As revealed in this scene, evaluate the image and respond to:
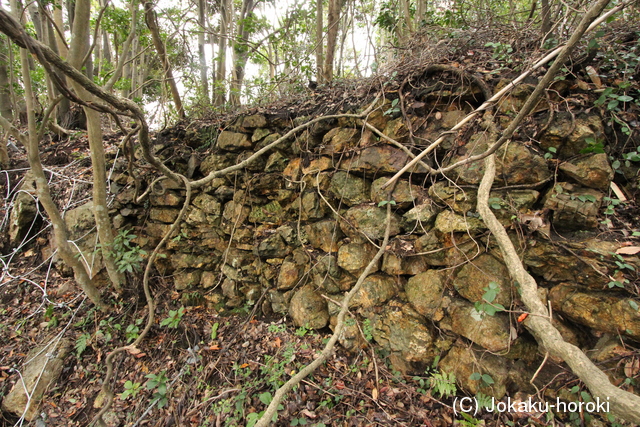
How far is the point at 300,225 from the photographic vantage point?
2.91 m

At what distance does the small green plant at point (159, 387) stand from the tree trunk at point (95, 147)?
129cm

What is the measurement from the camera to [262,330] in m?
2.90

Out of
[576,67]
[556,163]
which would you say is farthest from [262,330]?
[576,67]

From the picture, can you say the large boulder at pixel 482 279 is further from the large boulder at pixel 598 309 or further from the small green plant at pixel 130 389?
the small green plant at pixel 130 389

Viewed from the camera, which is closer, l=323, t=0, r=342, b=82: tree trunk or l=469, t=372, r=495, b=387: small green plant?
l=469, t=372, r=495, b=387: small green plant

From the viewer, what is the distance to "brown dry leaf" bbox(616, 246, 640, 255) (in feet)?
5.32

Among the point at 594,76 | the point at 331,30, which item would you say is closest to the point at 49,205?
the point at 331,30

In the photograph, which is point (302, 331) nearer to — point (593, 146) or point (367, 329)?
point (367, 329)

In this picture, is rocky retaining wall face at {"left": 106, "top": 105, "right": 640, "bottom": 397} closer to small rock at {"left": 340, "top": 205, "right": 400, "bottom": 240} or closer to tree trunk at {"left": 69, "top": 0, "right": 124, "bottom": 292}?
small rock at {"left": 340, "top": 205, "right": 400, "bottom": 240}

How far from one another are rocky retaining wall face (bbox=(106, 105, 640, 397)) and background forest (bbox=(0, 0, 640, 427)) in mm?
24

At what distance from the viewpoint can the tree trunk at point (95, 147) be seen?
2.58 metres

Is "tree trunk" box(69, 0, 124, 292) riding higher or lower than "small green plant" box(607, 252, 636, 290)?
higher

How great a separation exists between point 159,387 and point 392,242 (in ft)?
8.45

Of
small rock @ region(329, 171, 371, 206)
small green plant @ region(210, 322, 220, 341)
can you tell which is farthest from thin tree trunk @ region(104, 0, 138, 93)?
small green plant @ region(210, 322, 220, 341)
